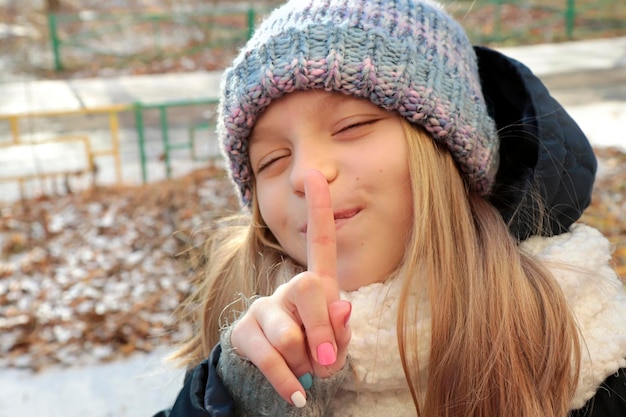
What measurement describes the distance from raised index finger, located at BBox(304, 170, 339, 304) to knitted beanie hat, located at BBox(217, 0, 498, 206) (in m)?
0.33

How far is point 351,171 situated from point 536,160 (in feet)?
1.86

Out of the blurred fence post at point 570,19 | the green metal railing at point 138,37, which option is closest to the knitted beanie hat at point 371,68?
the green metal railing at point 138,37

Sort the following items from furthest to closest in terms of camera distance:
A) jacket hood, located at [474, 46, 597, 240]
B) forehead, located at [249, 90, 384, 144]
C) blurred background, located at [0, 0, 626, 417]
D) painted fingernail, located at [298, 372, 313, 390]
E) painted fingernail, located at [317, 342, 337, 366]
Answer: blurred background, located at [0, 0, 626, 417] → jacket hood, located at [474, 46, 597, 240] → forehead, located at [249, 90, 384, 144] → painted fingernail, located at [298, 372, 313, 390] → painted fingernail, located at [317, 342, 337, 366]

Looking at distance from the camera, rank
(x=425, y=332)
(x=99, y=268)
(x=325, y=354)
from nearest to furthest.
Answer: (x=325, y=354), (x=425, y=332), (x=99, y=268)

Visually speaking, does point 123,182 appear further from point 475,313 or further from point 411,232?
point 475,313

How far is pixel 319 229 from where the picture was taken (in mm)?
1243

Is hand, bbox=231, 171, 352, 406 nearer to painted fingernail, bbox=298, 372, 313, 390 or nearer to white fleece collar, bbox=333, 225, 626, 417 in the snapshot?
painted fingernail, bbox=298, 372, 313, 390

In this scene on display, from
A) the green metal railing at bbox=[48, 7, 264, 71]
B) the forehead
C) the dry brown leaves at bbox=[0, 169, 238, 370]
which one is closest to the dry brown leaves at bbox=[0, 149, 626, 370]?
the dry brown leaves at bbox=[0, 169, 238, 370]

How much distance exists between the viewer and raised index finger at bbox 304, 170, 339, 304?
1.23 metres

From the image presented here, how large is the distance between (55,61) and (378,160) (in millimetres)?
13156

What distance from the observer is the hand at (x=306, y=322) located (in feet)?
3.66

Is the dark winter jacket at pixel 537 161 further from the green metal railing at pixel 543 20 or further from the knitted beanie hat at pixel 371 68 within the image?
the green metal railing at pixel 543 20

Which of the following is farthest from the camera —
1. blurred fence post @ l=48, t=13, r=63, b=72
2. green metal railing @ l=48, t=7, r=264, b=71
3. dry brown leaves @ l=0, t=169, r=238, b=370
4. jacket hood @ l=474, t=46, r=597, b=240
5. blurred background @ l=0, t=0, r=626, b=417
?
green metal railing @ l=48, t=7, r=264, b=71

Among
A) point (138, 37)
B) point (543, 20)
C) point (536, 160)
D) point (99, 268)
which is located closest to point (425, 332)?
point (536, 160)
